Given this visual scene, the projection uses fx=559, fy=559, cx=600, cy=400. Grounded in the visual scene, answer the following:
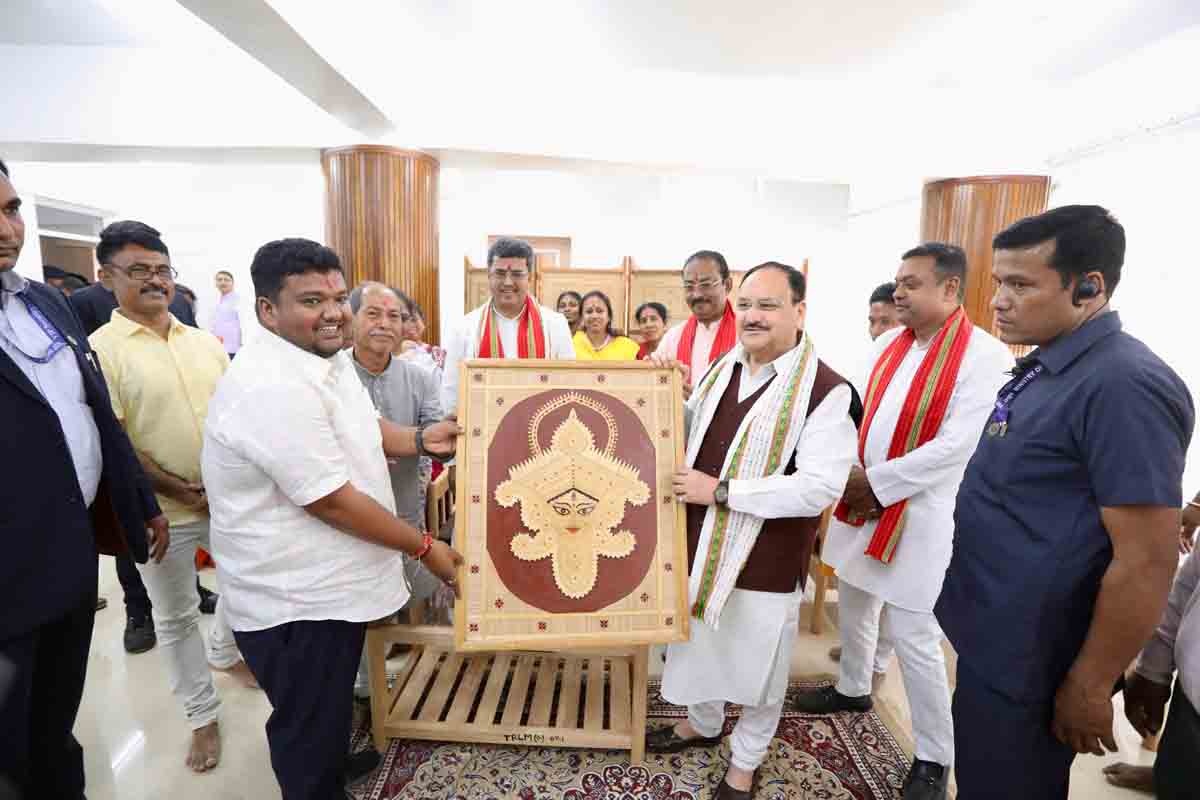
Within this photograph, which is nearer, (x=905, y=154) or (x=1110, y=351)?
(x=1110, y=351)

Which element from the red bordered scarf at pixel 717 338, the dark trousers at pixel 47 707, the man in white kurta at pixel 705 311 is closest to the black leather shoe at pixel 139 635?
the dark trousers at pixel 47 707

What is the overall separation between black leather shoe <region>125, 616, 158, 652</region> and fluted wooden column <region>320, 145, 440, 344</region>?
2.95 metres

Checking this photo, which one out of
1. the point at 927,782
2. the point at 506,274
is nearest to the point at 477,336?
the point at 506,274

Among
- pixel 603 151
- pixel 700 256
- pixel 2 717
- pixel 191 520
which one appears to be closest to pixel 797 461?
pixel 700 256

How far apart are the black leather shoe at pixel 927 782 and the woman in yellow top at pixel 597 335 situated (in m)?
2.92

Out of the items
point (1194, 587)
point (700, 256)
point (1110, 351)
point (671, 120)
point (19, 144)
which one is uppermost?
point (671, 120)

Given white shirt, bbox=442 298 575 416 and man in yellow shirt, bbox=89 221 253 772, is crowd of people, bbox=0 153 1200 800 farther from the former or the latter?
white shirt, bbox=442 298 575 416

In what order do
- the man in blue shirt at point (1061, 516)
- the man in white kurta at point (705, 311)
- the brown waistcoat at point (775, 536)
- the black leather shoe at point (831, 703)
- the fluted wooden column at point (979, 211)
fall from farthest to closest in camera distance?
the fluted wooden column at point (979, 211) < the man in white kurta at point (705, 311) < the black leather shoe at point (831, 703) < the brown waistcoat at point (775, 536) < the man in blue shirt at point (1061, 516)

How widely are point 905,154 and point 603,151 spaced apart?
280 cm

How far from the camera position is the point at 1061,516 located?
1.17 m

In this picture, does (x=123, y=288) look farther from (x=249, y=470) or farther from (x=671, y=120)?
(x=671, y=120)

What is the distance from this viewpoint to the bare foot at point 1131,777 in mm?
1958

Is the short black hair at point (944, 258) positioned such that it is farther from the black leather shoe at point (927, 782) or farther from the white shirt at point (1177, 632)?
the black leather shoe at point (927, 782)

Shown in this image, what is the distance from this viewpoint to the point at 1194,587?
1.30 metres
